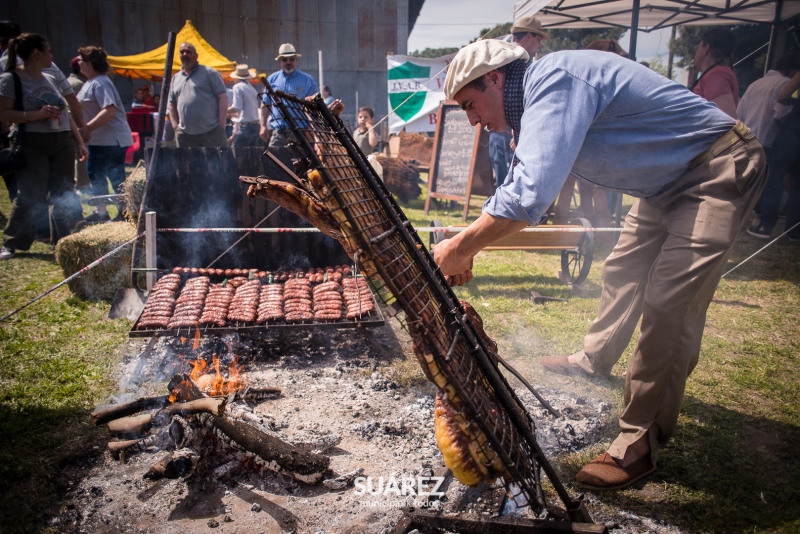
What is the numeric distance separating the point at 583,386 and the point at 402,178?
8640mm

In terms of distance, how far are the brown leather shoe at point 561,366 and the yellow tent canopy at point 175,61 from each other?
16.9 metres

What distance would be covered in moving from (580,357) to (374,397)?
1703 mm

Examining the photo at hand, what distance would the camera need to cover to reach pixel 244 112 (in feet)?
40.1

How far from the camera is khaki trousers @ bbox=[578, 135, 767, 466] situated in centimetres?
267

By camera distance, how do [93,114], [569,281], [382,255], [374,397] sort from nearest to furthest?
[382,255]
[374,397]
[569,281]
[93,114]

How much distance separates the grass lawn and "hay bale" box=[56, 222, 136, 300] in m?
0.20

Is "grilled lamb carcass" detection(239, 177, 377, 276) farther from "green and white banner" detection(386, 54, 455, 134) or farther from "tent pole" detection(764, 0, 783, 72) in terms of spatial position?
"green and white banner" detection(386, 54, 455, 134)

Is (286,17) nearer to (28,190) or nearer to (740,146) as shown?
(28,190)

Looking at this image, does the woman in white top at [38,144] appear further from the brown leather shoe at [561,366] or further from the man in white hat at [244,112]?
the brown leather shoe at [561,366]

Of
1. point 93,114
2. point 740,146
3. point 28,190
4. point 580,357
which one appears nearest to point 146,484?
point 580,357

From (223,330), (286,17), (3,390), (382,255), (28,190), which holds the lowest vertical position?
(3,390)

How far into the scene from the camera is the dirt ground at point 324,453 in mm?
2639

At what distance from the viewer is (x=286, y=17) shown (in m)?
32.1

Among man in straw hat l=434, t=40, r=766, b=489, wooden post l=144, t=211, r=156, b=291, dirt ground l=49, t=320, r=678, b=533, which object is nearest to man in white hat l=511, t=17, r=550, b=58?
man in straw hat l=434, t=40, r=766, b=489
